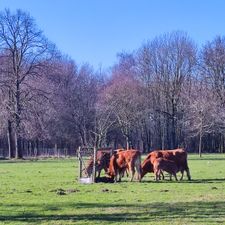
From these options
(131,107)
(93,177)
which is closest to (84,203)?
(93,177)

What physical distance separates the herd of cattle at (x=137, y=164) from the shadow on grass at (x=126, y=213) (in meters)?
10.4

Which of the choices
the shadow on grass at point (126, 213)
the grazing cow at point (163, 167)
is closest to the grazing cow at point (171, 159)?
Answer: the grazing cow at point (163, 167)

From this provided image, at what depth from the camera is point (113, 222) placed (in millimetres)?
13000

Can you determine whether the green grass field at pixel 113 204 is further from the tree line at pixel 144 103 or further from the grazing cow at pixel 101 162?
the tree line at pixel 144 103

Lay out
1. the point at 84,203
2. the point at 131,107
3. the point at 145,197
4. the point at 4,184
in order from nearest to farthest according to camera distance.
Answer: the point at 84,203, the point at 145,197, the point at 4,184, the point at 131,107

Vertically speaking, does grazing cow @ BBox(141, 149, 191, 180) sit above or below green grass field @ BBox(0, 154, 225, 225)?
above

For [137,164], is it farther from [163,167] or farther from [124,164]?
[163,167]

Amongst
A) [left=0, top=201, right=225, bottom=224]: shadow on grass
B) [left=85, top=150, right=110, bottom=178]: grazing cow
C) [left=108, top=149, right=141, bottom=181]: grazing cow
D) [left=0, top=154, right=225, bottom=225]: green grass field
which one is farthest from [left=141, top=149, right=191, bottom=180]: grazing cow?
[left=0, top=201, right=225, bottom=224]: shadow on grass

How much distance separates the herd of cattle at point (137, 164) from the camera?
27.3m

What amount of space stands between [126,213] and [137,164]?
13.0 meters

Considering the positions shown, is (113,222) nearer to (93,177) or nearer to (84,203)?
(84,203)

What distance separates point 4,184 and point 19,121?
39.6 m

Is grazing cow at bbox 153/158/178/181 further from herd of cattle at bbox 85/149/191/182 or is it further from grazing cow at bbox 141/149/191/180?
grazing cow at bbox 141/149/191/180

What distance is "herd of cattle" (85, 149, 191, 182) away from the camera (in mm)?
27328
